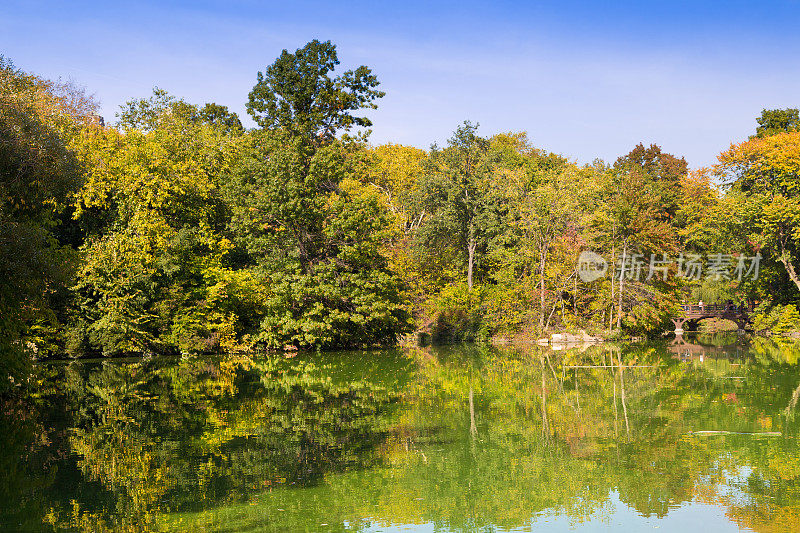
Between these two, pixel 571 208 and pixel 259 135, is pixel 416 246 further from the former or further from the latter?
pixel 259 135

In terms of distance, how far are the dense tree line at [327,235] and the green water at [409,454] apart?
17.0 ft

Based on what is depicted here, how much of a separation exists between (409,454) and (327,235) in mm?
20162

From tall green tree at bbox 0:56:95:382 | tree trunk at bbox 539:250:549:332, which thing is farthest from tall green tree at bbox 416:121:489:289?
tall green tree at bbox 0:56:95:382

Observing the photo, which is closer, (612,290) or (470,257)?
(612,290)

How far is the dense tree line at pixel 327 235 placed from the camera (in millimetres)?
27562

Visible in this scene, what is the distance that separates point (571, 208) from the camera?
34.7 meters

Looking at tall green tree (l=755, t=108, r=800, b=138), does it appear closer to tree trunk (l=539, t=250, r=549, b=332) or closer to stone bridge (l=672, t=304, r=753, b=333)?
stone bridge (l=672, t=304, r=753, b=333)

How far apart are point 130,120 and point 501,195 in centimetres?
1850

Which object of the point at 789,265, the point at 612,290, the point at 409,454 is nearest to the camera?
the point at 409,454

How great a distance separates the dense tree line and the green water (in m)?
5.19

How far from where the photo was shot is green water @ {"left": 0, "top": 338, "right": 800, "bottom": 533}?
6762 millimetres

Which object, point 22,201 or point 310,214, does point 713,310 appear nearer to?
point 310,214

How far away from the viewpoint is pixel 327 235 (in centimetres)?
2895

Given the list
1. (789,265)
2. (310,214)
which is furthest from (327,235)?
(789,265)
